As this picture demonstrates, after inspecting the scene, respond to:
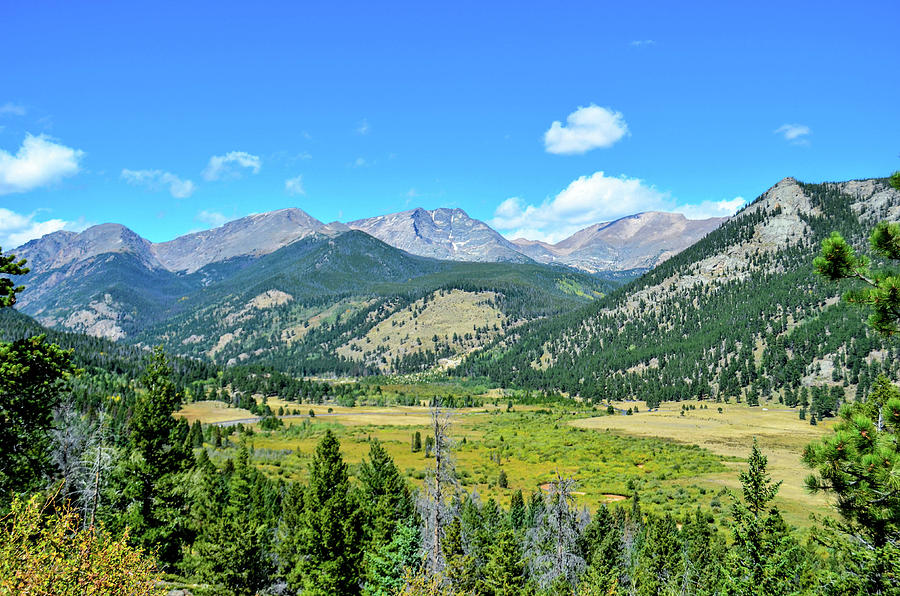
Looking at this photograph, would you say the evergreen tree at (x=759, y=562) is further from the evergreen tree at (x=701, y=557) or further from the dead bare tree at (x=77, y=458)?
the dead bare tree at (x=77, y=458)

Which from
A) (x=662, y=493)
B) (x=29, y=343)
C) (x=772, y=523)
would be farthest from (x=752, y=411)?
(x=29, y=343)

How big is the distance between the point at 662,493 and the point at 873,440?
61.2 m

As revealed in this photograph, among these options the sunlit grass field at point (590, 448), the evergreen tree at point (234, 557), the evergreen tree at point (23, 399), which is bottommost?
the sunlit grass field at point (590, 448)

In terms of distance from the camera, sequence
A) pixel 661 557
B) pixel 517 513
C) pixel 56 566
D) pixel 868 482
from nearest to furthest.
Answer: pixel 868 482
pixel 56 566
pixel 661 557
pixel 517 513

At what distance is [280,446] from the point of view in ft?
326

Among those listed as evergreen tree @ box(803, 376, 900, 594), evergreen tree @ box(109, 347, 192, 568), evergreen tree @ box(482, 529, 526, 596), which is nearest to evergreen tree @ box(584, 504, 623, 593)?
evergreen tree @ box(482, 529, 526, 596)

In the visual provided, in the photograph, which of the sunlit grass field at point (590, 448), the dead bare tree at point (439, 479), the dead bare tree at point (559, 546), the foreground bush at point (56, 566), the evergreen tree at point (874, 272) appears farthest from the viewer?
the sunlit grass field at point (590, 448)

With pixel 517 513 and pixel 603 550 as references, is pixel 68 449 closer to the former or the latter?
pixel 517 513

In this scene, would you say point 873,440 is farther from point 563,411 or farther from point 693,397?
point 693,397

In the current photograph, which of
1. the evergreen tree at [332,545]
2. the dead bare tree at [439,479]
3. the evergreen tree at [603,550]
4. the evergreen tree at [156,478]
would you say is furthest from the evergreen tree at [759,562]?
the evergreen tree at [156,478]

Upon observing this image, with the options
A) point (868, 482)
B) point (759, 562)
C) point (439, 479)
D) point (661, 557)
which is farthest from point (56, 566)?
point (661, 557)

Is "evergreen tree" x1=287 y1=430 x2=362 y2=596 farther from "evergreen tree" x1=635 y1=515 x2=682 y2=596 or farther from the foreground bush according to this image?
"evergreen tree" x1=635 y1=515 x2=682 y2=596

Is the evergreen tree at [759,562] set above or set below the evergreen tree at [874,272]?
below

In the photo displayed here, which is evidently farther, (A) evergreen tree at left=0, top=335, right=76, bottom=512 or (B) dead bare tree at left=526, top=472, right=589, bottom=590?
(B) dead bare tree at left=526, top=472, right=589, bottom=590
